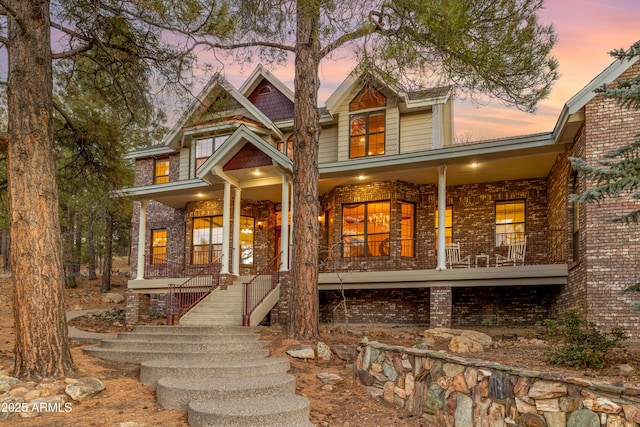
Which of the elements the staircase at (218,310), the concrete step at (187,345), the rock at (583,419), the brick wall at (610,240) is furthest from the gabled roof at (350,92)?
the rock at (583,419)

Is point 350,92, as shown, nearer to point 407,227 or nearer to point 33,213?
point 407,227

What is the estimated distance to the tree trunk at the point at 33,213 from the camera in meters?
7.04

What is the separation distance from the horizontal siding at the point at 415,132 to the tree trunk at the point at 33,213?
10037 millimetres

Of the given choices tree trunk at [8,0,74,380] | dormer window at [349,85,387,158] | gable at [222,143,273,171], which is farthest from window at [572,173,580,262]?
tree trunk at [8,0,74,380]

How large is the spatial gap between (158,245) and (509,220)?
1186 centimetres

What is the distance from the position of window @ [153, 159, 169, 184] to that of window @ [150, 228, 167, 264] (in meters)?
1.82

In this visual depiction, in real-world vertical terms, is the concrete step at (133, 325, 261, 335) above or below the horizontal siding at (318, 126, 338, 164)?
below

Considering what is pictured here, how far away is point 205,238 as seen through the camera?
17281mm

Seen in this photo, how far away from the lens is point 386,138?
15.1m

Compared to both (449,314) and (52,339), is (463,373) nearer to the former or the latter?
(52,339)

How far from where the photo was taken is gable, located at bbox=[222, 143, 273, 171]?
1375cm

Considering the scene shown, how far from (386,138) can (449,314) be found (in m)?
5.58

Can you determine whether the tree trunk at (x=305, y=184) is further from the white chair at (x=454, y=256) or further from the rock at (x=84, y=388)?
the white chair at (x=454, y=256)

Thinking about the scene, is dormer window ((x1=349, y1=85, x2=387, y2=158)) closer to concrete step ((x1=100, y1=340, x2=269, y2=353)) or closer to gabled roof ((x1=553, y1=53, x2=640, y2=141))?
gabled roof ((x1=553, y1=53, x2=640, y2=141))
